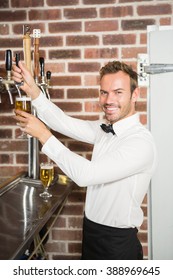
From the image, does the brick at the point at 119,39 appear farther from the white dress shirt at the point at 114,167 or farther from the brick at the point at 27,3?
the white dress shirt at the point at 114,167

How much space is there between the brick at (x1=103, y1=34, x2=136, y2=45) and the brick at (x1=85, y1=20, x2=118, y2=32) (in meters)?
0.04

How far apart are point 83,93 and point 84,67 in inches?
5.9

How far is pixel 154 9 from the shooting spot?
6.01 feet

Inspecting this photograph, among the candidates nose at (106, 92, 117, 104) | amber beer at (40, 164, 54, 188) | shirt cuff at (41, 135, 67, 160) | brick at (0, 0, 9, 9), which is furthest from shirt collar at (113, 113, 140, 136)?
brick at (0, 0, 9, 9)

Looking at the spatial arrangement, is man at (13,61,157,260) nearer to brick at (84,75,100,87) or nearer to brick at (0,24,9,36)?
brick at (84,75,100,87)

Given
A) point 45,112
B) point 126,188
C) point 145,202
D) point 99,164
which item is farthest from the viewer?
point 145,202

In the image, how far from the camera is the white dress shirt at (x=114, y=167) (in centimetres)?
126

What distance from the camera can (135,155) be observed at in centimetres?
130

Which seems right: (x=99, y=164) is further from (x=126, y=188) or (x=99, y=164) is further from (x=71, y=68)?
(x=71, y=68)

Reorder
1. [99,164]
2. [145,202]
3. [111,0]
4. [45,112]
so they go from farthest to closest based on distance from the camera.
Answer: [145,202] < [111,0] < [45,112] < [99,164]

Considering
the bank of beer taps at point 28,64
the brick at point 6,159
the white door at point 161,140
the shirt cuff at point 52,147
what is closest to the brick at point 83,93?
the bank of beer taps at point 28,64

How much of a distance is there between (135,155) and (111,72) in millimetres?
390

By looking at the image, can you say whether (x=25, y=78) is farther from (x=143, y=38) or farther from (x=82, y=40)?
(x=143, y=38)
